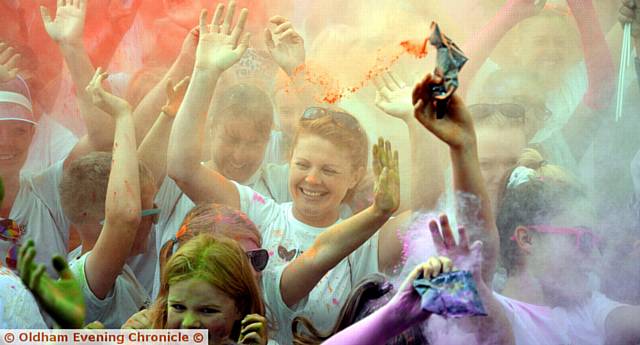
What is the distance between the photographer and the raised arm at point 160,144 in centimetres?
413

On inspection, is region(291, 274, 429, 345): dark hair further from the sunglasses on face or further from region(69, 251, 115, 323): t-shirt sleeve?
region(69, 251, 115, 323): t-shirt sleeve

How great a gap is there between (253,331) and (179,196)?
80cm

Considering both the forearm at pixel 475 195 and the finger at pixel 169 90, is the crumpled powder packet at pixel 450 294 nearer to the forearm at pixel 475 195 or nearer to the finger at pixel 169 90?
the forearm at pixel 475 195

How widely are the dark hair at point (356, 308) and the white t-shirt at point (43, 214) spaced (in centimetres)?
109

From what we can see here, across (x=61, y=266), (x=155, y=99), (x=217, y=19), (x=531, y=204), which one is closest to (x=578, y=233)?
(x=531, y=204)

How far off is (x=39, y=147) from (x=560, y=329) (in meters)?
2.35

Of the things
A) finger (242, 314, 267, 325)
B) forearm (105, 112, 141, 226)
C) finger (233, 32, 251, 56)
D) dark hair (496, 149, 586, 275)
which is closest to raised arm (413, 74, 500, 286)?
dark hair (496, 149, 586, 275)

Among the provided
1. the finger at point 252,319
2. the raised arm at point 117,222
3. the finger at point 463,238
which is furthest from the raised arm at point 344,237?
the raised arm at point 117,222

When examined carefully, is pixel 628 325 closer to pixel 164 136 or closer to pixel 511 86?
pixel 511 86

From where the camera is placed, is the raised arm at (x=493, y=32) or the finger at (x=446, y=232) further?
the raised arm at (x=493, y=32)

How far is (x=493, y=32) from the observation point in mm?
4230

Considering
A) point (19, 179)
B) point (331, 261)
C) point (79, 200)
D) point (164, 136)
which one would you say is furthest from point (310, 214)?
point (19, 179)

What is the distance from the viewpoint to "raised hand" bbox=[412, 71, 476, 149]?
3400mm

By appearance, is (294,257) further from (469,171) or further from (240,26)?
(240,26)
